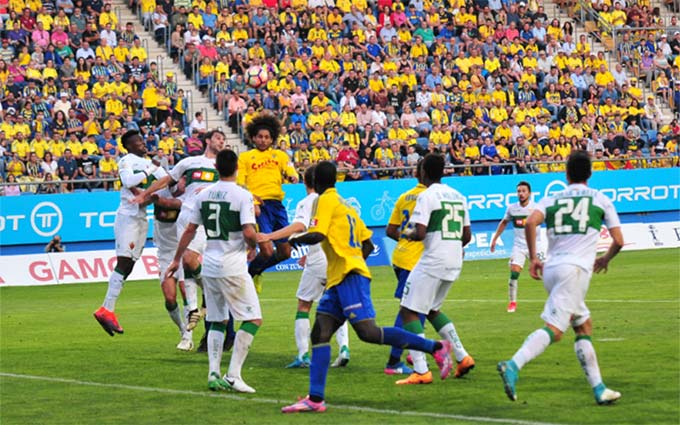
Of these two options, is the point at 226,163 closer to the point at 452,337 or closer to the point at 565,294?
the point at 452,337

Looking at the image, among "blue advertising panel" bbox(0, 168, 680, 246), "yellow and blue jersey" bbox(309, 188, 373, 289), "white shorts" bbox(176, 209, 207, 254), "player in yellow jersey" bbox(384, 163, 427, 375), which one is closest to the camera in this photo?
"yellow and blue jersey" bbox(309, 188, 373, 289)

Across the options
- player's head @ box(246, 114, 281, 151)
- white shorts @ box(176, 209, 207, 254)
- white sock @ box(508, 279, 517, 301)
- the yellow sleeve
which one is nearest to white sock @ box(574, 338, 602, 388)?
the yellow sleeve

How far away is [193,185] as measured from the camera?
1661 centimetres

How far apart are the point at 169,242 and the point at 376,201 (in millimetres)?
18927

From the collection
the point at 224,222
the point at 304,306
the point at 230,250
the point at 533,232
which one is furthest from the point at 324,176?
the point at 304,306

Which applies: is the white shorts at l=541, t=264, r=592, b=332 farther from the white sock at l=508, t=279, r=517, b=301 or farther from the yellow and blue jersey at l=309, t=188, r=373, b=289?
the white sock at l=508, t=279, r=517, b=301

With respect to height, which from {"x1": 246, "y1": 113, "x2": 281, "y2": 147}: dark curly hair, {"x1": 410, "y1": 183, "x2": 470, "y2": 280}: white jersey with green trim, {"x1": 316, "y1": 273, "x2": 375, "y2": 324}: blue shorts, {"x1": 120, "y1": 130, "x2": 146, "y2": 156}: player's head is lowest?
{"x1": 316, "y1": 273, "x2": 375, "y2": 324}: blue shorts

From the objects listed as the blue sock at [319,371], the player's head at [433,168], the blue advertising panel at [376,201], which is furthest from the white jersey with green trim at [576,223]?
the blue advertising panel at [376,201]

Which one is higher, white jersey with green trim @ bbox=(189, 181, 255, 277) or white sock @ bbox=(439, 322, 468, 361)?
white jersey with green trim @ bbox=(189, 181, 255, 277)

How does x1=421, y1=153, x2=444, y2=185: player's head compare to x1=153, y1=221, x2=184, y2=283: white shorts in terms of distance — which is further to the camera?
x1=153, y1=221, x2=184, y2=283: white shorts

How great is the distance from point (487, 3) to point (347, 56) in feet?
25.9

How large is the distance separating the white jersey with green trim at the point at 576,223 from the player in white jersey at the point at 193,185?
226 inches

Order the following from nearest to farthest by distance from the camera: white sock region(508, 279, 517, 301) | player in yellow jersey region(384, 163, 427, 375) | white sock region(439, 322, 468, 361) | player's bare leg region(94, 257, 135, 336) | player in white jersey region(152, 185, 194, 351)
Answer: white sock region(439, 322, 468, 361) → player in yellow jersey region(384, 163, 427, 375) → player's bare leg region(94, 257, 135, 336) → player in white jersey region(152, 185, 194, 351) → white sock region(508, 279, 517, 301)

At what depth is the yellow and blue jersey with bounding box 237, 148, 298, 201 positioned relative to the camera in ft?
55.7
